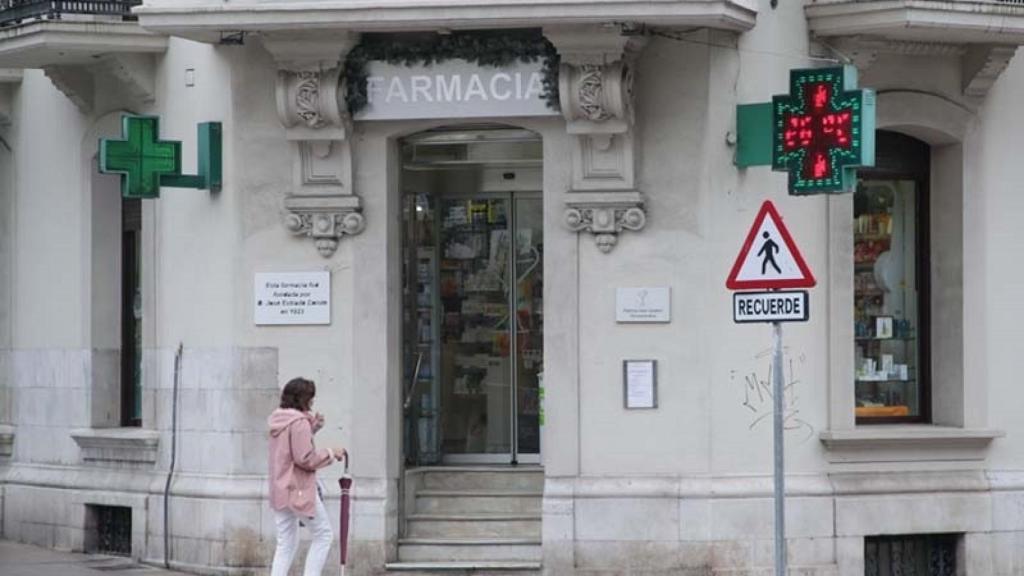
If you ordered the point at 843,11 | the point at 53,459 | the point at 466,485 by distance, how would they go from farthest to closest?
the point at 53,459
the point at 466,485
the point at 843,11

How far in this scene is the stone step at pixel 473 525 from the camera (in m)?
17.5

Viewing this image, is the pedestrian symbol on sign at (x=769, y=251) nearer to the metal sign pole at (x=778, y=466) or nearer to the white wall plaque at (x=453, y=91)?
the metal sign pole at (x=778, y=466)

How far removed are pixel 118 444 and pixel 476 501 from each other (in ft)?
11.2

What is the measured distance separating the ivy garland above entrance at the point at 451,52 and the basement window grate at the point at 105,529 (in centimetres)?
469

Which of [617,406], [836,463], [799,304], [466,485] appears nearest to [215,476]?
[466,485]

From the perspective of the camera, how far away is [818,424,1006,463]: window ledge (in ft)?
55.5

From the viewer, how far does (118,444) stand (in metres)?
18.8

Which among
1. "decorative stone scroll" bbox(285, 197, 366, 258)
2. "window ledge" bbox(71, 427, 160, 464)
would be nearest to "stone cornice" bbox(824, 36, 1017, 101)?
"decorative stone scroll" bbox(285, 197, 366, 258)

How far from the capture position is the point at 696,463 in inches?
658

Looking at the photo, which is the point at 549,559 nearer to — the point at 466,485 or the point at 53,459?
the point at 466,485

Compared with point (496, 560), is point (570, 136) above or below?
above

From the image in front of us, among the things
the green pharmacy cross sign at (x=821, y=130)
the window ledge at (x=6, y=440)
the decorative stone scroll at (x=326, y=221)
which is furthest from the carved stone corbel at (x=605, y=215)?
the window ledge at (x=6, y=440)

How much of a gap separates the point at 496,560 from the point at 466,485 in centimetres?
95

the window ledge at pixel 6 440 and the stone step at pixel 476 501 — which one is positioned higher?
the window ledge at pixel 6 440
